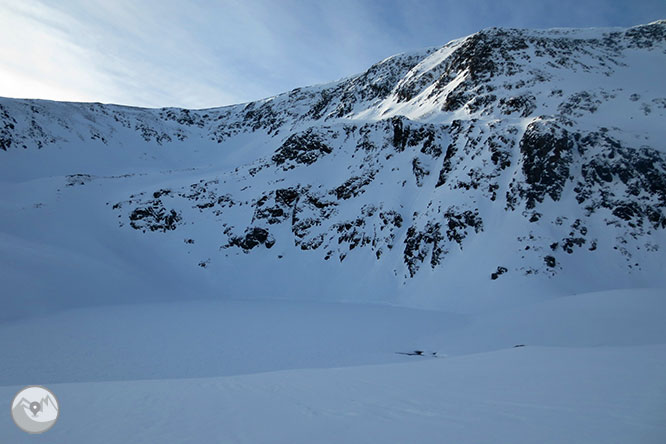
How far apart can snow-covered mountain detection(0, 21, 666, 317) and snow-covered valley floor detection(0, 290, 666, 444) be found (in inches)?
298

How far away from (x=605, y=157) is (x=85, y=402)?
36247 millimetres

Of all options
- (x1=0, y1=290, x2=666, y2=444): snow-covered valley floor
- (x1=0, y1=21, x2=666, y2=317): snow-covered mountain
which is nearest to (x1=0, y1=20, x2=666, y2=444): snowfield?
(x1=0, y1=290, x2=666, y2=444): snow-covered valley floor

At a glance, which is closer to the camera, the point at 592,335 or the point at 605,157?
the point at 592,335

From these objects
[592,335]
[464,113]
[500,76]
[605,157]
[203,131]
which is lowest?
[592,335]

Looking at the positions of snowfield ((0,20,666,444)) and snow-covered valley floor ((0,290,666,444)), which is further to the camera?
snowfield ((0,20,666,444))

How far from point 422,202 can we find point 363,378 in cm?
2694

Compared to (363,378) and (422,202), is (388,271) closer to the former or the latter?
(422,202)

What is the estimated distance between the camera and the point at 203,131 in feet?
312

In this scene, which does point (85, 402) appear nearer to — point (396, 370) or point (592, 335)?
point (396, 370)

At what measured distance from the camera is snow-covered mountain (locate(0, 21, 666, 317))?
80.9 ft

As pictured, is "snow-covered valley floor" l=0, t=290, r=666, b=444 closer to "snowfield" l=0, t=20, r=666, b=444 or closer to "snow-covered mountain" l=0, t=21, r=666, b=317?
"snowfield" l=0, t=20, r=666, b=444

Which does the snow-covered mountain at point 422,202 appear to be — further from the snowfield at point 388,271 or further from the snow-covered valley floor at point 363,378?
the snow-covered valley floor at point 363,378

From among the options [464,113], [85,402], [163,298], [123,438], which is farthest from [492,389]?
[464,113]

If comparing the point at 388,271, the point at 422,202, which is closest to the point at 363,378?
the point at 388,271
